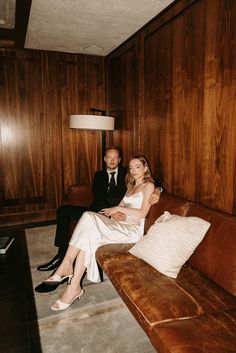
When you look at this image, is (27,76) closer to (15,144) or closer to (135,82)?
(15,144)

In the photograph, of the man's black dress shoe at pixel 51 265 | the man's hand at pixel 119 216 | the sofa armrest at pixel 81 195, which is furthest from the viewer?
the sofa armrest at pixel 81 195

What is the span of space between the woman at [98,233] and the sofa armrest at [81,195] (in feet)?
2.74

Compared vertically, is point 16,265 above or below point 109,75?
below

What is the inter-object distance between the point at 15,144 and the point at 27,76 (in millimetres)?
975

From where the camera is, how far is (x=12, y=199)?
400 centimetres

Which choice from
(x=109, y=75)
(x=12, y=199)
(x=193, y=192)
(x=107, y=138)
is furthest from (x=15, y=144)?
(x=193, y=192)

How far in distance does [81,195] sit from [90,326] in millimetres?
1701

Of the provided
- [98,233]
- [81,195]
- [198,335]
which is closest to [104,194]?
[81,195]

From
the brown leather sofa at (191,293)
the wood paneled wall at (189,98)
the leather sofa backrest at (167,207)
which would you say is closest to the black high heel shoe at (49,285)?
the brown leather sofa at (191,293)

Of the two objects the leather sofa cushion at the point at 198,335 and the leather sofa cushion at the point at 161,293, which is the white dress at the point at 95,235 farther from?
the leather sofa cushion at the point at 198,335

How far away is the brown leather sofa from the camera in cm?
119

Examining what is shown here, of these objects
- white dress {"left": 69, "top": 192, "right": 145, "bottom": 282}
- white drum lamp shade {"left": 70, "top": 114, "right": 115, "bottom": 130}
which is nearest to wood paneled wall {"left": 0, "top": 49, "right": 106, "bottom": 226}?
white drum lamp shade {"left": 70, "top": 114, "right": 115, "bottom": 130}

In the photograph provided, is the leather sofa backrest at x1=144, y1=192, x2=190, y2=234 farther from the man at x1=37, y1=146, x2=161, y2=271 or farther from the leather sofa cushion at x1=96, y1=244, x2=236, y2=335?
the man at x1=37, y1=146, x2=161, y2=271

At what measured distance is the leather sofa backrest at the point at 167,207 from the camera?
2.08 meters
